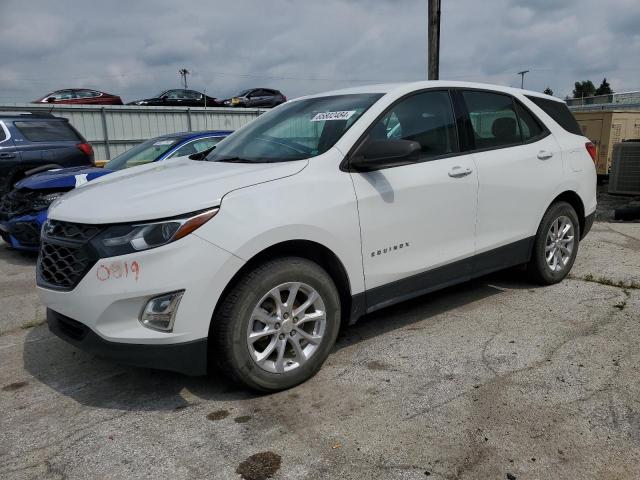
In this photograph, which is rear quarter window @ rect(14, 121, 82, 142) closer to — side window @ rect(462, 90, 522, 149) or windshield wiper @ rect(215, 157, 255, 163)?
windshield wiper @ rect(215, 157, 255, 163)

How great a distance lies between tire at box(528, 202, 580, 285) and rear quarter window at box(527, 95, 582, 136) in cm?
71

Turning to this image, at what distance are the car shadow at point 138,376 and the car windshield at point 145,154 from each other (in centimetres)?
298

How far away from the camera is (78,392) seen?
Answer: 321 cm

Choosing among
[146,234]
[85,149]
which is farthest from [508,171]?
[85,149]

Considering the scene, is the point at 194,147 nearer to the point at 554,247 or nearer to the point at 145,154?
the point at 145,154

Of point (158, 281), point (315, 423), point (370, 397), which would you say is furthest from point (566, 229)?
point (158, 281)

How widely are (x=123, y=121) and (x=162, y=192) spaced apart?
13.9m

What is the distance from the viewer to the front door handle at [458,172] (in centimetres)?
377

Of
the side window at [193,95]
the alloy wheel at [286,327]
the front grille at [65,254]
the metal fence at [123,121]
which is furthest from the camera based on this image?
the side window at [193,95]

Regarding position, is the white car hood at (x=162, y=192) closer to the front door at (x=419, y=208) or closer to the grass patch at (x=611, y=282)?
the front door at (x=419, y=208)

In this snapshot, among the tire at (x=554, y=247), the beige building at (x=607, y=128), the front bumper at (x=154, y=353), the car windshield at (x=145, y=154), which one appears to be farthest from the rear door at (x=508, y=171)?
the beige building at (x=607, y=128)

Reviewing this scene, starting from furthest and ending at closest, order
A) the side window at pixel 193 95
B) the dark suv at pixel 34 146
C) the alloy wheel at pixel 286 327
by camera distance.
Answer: the side window at pixel 193 95 < the dark suv at pixel 34 146 < the alloy wheel at pixel 286 327

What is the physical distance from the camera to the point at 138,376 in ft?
11.1

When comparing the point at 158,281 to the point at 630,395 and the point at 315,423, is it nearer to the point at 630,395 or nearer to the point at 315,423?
the point at 315,423
